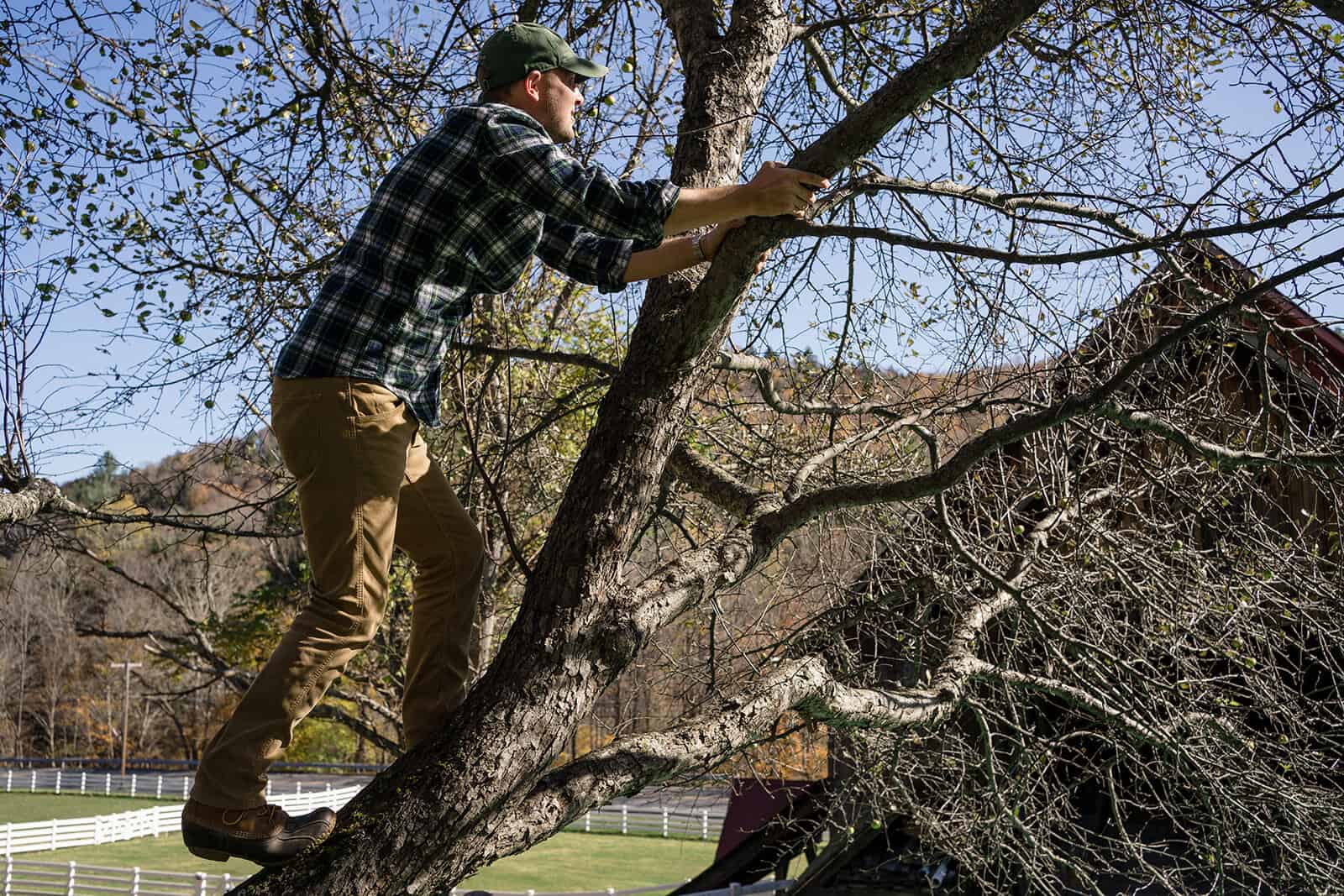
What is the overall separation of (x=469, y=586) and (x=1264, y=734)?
17.2ft

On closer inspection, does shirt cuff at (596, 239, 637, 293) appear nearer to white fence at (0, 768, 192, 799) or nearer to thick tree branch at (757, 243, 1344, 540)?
thick tree branch at (757, 243, 1344, 540)

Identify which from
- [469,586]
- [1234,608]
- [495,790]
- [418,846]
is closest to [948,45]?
[469,586]

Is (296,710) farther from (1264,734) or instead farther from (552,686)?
(1264,734)

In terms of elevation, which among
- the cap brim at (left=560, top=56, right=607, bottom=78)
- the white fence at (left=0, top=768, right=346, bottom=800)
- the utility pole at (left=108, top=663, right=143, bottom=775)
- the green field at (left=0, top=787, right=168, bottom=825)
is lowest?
the green field at (left=0, top=787, right=168, bottom=825)

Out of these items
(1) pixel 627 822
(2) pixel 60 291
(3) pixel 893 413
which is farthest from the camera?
(1) pixel 627 822

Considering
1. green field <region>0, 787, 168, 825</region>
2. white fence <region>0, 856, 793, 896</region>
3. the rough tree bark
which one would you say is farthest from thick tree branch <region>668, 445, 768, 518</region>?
green field <region>0, 787, 168, 825</region>

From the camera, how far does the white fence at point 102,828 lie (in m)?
25.4

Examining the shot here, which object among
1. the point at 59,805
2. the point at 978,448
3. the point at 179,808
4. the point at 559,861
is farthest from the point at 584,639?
the point at 59,805

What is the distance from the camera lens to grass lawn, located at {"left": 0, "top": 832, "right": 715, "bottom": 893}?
23281 millimetres

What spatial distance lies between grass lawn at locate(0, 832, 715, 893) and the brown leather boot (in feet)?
67.4

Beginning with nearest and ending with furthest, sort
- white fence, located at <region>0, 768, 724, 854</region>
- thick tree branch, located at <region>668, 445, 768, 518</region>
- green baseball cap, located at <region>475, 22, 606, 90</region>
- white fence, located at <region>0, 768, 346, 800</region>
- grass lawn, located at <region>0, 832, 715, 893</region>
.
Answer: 1. green baseball cap, located at <region>475, 22, 606, 90</region>
2. thick tree branch, located at <region>668, 445, 768, 518</region>
3. grass lawn, located at <region>0, 832, 715, 893</region>
4. white fence, located at <region>0, 768, 724, 854</region>
5. white fence, located at <region>0, 768, 346, 800</region>

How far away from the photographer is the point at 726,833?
14.4 meters

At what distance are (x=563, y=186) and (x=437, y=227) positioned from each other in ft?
1.17

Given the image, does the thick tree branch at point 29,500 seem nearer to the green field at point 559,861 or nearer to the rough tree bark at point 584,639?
the rough tree bark at point 584,639
